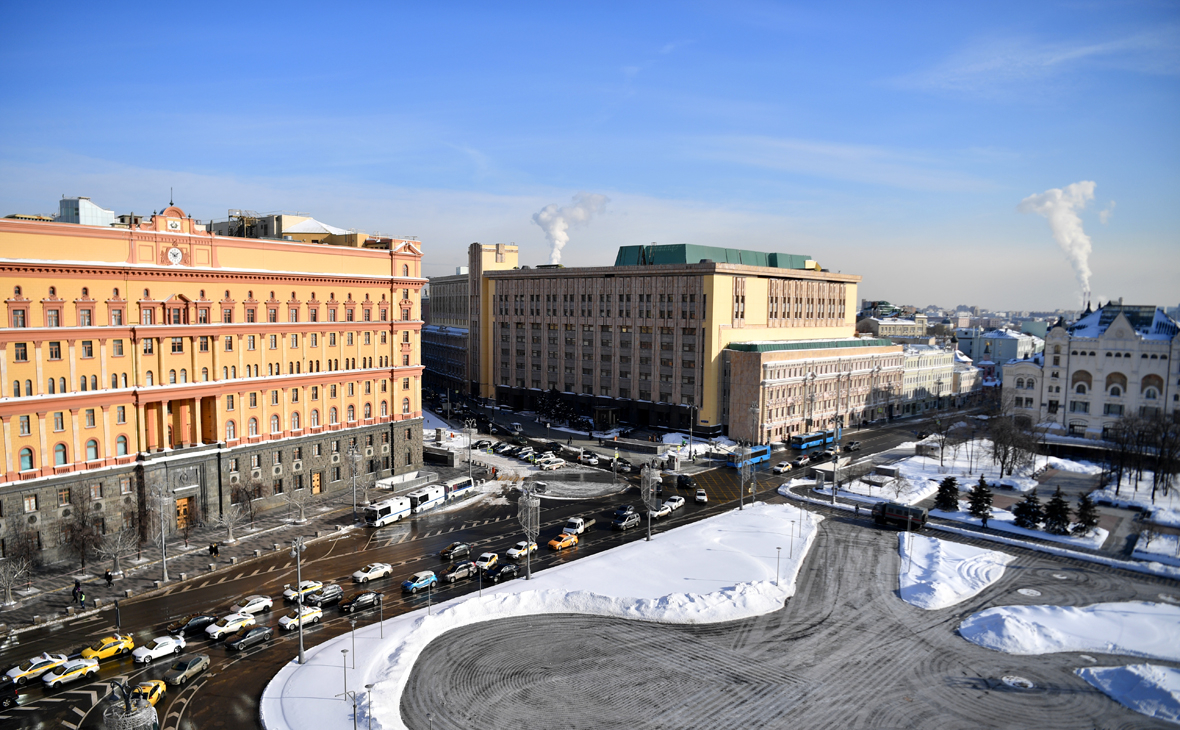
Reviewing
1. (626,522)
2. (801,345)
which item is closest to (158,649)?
(626,522)

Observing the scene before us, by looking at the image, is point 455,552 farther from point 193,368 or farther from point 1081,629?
point 1081,629

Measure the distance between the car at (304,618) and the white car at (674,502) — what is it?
1495 inches

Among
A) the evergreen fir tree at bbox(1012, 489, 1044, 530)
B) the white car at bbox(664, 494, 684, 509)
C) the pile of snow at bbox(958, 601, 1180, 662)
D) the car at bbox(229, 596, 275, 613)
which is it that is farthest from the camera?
the white car at bbox(664, 494, 684, 509)

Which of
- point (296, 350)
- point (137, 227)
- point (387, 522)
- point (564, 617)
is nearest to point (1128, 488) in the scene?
point (564, 617)

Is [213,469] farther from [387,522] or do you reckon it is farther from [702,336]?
[702,336]

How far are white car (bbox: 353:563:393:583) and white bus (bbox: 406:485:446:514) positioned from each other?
17198mm

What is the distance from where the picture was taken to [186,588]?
2147 inches

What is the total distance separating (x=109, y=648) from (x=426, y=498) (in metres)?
34.6

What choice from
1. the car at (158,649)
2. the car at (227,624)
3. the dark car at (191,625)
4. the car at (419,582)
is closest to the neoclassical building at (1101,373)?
the car at (419,582)

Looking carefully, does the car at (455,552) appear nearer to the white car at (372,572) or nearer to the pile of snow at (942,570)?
the white car at (372,572)

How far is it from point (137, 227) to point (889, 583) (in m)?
69.9

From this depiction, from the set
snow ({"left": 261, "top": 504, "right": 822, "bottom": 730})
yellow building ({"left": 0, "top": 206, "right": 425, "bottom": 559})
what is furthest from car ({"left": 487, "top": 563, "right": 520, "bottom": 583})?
yellow building ({"left": 0, "top": 206, "right": 425, "bottom": 559})

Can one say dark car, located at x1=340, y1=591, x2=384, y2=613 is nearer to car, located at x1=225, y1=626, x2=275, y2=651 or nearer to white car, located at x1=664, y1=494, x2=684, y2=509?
car, located at x1=225, y1=626, x2=275, y2=651

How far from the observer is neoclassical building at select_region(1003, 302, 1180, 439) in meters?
107
